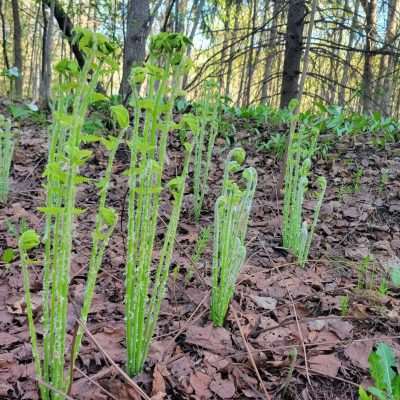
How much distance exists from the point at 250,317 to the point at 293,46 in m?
3.99

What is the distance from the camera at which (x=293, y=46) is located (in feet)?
15.2

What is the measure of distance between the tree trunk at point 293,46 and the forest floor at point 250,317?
2.64 meters

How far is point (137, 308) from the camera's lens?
100cm

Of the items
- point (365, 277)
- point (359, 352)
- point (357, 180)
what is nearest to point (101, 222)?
point (359, 352)

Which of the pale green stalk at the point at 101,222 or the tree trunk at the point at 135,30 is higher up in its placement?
the tree trunk at the point at 135,30

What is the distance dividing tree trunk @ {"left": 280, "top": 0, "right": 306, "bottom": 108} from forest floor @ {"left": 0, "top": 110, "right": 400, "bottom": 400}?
104 inches

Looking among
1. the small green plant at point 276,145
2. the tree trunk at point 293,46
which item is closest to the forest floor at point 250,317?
the small green plant at point 276,145

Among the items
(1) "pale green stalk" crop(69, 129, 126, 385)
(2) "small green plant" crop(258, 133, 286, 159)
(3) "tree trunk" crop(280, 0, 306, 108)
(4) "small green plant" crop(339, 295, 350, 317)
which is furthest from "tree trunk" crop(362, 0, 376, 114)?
(1) "pale green stalk" crop(69, 129, 126, 385)

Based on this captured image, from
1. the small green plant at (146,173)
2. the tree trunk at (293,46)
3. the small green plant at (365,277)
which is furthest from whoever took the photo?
the tree trunk at (293,46)

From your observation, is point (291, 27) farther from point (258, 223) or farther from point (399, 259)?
point (399, 259)

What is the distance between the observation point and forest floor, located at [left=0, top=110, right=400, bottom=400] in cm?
109

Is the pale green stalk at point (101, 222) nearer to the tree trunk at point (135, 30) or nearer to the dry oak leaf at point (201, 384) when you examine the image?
the dry oak leaf at point (201, 384)

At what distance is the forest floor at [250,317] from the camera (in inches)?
42.8

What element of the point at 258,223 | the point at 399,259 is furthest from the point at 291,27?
the point at 399,259
